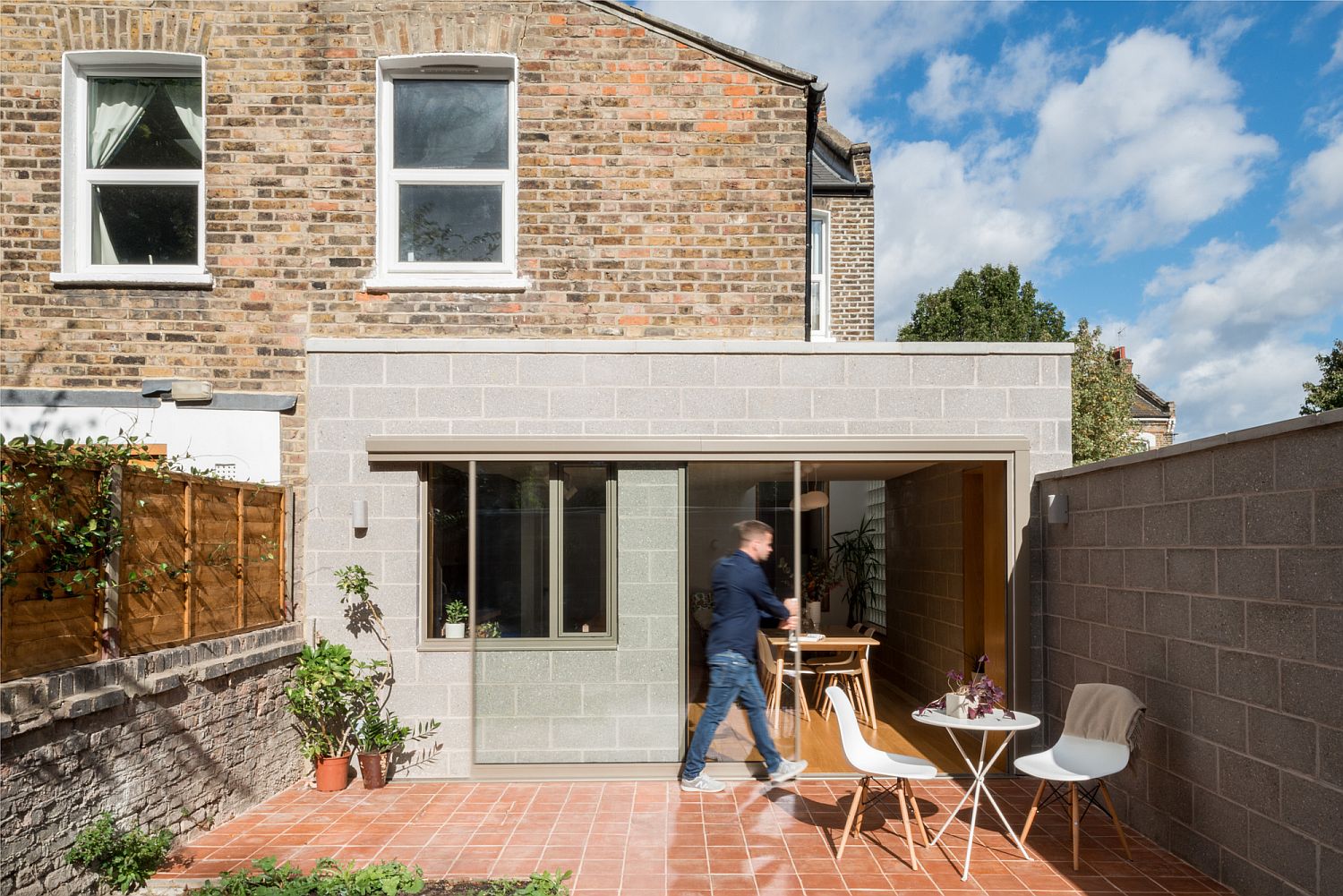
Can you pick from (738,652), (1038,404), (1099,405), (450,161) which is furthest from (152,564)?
(1099,405)

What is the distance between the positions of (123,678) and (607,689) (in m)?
3.02

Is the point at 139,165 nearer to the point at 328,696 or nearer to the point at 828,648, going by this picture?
the point at 328,696

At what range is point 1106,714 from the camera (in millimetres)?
4832

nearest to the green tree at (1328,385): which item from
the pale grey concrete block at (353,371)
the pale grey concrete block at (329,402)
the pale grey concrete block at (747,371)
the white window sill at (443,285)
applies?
the pale grey concrete block at (747,371)

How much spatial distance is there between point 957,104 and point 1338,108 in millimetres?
11000

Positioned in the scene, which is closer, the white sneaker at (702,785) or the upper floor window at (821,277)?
the white sneaker at (702,785)

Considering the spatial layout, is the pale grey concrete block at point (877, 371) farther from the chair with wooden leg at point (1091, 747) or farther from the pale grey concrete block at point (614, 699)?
the pale grey concrete block at point (614, 699)

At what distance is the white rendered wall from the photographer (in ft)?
20.4

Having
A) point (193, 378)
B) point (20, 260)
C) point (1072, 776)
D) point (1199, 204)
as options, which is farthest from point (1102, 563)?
point (1199, 204)

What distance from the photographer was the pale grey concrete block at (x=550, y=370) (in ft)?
20.7

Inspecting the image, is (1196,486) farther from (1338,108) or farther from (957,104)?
(1338,108)

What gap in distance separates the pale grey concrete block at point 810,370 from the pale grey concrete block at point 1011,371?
1.00m

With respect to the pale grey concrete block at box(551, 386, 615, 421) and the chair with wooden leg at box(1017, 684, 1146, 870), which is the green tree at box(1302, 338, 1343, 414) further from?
the pale grey concrete block at box(551, 386, 615, 421)

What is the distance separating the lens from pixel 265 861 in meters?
4.32
